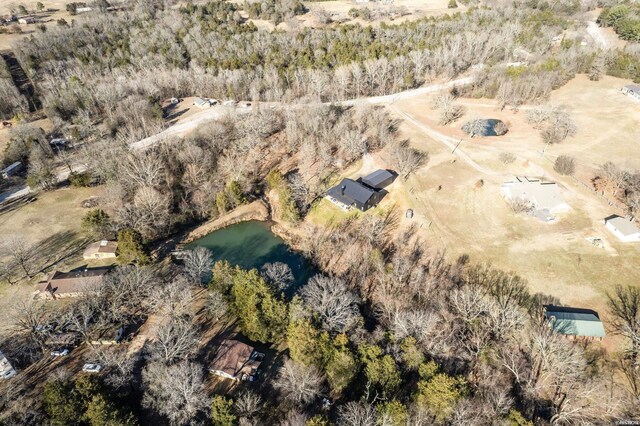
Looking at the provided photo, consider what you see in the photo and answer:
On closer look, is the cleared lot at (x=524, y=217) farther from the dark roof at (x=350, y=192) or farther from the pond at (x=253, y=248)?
the pond at (x=253, y=248)

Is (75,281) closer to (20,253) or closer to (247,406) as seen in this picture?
(20,253)

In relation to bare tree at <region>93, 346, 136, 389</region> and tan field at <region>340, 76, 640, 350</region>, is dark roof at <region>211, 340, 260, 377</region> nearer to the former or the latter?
bare tree at <region>93, 346, 136, 389</region>

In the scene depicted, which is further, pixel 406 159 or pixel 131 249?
pixel 406 159

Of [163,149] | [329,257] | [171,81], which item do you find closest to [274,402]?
[329,257]

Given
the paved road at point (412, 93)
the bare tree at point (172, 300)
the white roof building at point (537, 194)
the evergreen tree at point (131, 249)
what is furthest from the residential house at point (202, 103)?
the white roof building at point (537, 194)

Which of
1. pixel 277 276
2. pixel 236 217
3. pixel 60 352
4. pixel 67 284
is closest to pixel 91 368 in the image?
pixel 60 352
